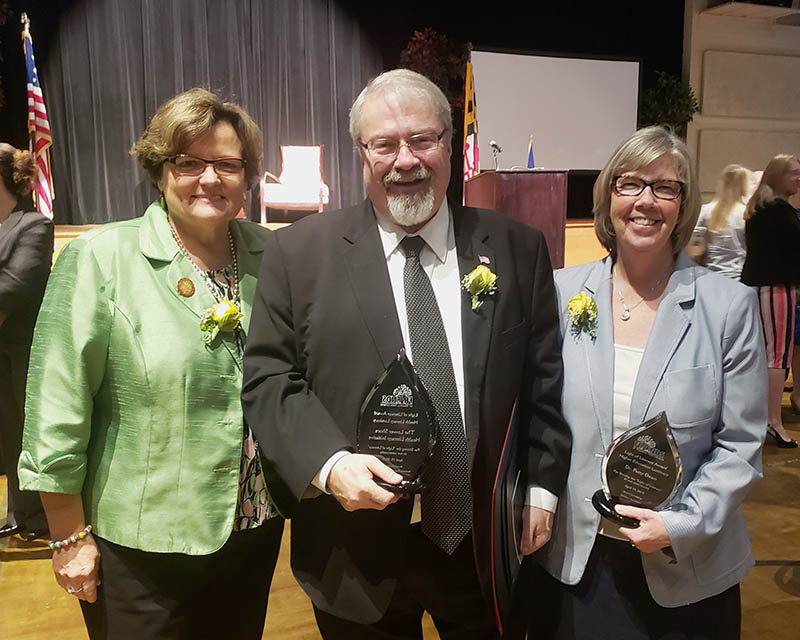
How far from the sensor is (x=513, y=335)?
1.36m

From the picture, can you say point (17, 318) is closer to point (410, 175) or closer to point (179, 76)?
point (410, 175)

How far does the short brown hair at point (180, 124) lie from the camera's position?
145cm


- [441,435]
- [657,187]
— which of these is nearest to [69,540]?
[441,435]

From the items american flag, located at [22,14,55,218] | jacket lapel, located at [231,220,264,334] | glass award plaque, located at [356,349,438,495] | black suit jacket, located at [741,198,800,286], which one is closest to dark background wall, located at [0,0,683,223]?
american flag, located at [22,14,55,218]

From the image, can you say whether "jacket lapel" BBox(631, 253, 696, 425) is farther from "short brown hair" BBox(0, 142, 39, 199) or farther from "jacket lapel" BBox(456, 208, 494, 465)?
"short brown hair" BBox(0, 142, 39, 199)

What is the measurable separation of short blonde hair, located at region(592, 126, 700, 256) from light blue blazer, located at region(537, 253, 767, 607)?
0.12 metres

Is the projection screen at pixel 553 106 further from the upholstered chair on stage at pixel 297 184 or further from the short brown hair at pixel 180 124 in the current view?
the short brown hair at pixel 180 124

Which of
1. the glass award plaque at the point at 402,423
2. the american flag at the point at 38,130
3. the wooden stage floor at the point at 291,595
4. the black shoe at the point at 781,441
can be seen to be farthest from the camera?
the american flag at the point at 38,130

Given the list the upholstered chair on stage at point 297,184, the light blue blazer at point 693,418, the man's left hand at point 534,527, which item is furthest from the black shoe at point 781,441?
the upholstered chair on stage at point 297,184

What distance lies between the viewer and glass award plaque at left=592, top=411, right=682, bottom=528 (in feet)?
4.01

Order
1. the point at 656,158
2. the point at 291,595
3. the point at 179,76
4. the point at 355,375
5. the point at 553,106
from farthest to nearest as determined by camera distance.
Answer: the point at 553,106 < the point at 179,76 < the point at 291,595 < the point at 656,158 < the point at 355,375

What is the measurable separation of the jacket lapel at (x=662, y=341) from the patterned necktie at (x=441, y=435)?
37 centimetres

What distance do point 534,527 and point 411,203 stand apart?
72cm

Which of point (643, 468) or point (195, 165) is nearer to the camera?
point (643, 468)
